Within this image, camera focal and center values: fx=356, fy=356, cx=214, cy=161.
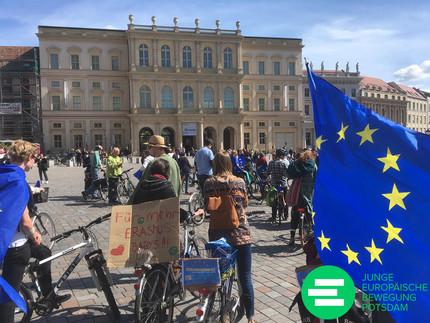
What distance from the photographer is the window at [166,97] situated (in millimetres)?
47781

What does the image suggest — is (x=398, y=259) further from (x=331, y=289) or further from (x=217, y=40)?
(x=217, y=40)

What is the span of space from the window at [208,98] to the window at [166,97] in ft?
15.4

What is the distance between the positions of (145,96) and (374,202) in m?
47.0

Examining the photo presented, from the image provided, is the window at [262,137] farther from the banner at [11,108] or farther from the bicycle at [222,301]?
the bicycle at [222,301]

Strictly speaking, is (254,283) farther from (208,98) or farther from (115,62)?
(115,62)

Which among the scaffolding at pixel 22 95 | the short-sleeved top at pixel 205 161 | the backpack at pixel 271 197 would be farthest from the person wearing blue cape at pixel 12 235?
the scaffolding at pixel 22 95

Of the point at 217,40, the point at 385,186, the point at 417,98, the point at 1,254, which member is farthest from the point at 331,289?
the point at 417,98

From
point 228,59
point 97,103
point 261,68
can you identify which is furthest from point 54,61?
point 261,68

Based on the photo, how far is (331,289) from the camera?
7.89 feet

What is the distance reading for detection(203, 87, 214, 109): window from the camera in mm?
49219

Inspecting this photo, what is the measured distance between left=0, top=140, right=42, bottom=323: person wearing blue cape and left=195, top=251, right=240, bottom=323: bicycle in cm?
144

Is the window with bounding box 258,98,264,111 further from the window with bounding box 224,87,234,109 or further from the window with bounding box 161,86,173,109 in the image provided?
the window with bounding box 161,86,173,109

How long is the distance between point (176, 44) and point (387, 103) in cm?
5171

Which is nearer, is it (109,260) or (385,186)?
(385,186)
